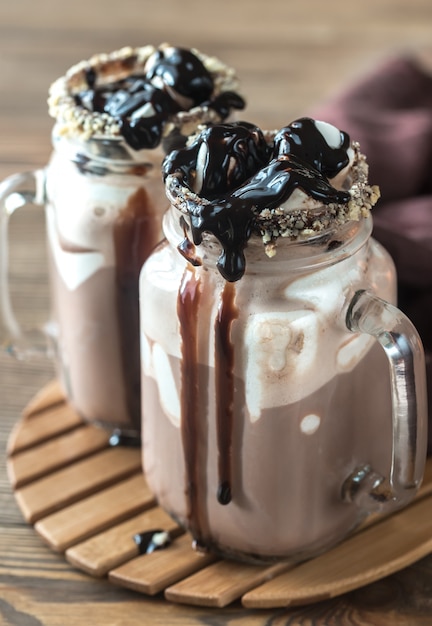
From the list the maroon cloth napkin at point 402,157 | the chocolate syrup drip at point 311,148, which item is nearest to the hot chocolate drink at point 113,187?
the chocolate syrup drip at point 311,148

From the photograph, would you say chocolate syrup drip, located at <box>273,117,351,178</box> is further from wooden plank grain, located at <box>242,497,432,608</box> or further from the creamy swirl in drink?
wooden plank grain, located at <box>242,497,432,608</box>

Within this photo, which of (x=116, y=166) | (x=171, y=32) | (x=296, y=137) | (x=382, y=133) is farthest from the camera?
(x=171, y=32)

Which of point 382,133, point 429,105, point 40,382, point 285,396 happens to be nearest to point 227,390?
point 285,396

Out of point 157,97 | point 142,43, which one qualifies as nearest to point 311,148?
point 157,97

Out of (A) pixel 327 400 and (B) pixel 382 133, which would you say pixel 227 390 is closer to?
(A) pixel 327 400

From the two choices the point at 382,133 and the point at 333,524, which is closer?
the point at 333,524
